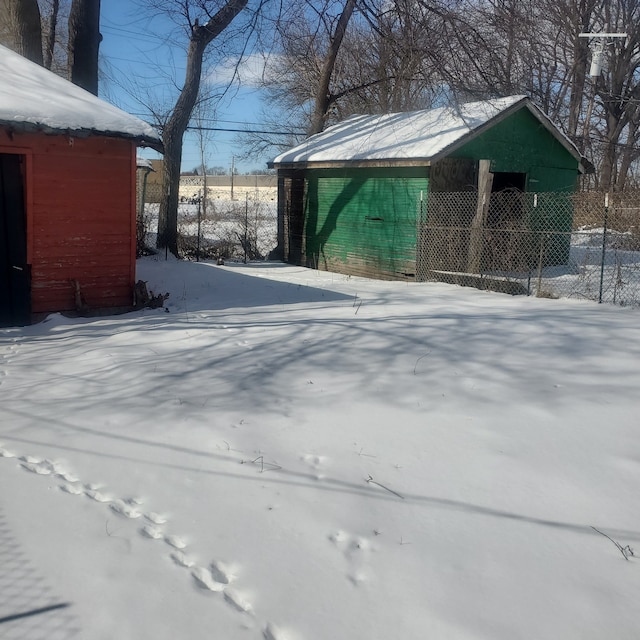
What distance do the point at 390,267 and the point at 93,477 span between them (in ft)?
34.7

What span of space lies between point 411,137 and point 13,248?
28.9 feet

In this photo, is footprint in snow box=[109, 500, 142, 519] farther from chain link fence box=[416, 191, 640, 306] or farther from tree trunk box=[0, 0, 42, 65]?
tree trunk box=[0, 0, 42, 65]

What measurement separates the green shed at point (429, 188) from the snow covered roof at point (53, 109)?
582cm

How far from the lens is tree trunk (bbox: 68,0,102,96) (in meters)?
13.2

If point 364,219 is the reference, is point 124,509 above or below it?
below

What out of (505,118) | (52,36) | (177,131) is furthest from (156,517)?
(52,36)

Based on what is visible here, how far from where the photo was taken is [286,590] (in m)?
2.86

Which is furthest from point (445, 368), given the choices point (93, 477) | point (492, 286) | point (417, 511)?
point (492, 286)

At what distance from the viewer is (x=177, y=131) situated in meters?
15.9

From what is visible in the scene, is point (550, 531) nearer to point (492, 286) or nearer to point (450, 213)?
point (492, 286)

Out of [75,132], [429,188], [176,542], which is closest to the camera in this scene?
[176,542]

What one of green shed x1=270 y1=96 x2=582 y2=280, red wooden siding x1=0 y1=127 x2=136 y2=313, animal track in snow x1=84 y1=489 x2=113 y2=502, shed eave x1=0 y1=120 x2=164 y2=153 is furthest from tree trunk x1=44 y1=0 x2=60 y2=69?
animal track in snow x1=84 y1=489 x2=113 y2=502

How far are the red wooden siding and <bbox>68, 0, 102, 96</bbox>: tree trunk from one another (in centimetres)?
555

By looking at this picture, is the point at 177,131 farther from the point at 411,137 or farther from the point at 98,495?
the point at 98,495
